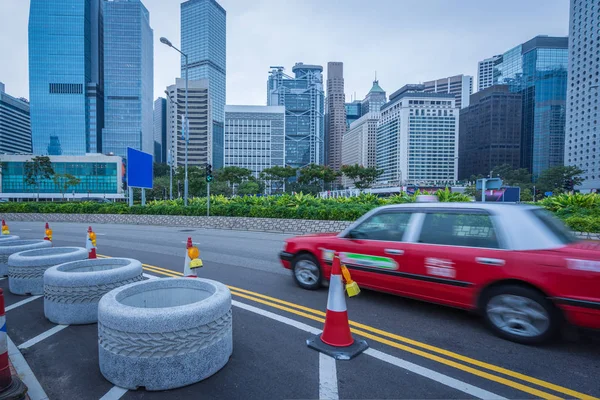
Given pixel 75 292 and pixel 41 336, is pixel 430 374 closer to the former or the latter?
pixel 75 292

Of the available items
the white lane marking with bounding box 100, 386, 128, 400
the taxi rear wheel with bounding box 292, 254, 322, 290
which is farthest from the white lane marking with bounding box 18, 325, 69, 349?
the taxi rear wheel with bounding box 292, 254, 322, 290

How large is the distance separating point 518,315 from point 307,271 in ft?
10.4

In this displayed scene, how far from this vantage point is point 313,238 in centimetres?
567

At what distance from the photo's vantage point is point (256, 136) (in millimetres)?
152125

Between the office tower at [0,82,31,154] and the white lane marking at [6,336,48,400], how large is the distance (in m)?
180

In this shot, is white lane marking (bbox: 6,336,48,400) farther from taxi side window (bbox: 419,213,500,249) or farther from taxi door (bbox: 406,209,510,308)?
taxi side window (bbox: 419,213,500,249)

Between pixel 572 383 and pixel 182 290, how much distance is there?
159 inches

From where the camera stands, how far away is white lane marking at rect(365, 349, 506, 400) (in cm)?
269

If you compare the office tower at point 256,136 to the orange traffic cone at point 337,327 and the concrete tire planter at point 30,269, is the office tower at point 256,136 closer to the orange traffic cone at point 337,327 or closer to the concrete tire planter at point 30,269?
the concrete tire planter at point 30,269

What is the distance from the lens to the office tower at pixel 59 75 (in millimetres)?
119125

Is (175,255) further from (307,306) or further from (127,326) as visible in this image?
(127,326)

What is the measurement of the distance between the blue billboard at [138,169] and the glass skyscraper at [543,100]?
15993cm

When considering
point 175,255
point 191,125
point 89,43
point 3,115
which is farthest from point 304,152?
point 175,255

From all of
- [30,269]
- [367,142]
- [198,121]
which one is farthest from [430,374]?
[367,142]
